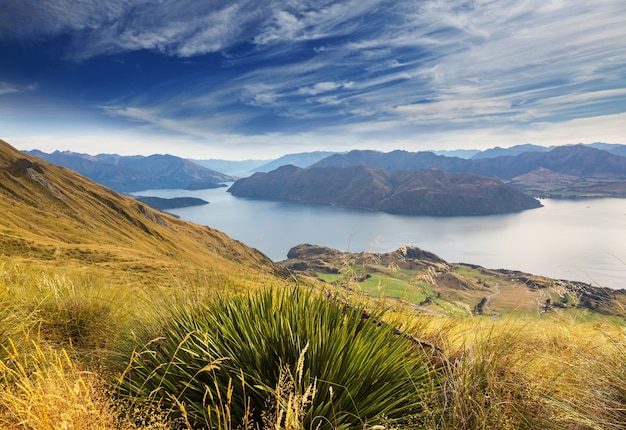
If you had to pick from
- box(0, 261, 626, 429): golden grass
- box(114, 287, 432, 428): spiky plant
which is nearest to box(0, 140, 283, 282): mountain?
box(0, 261, 626, 429): golden grass

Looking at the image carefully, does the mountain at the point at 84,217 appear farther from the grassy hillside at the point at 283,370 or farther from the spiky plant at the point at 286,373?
the spiky plant at the point at 286,373

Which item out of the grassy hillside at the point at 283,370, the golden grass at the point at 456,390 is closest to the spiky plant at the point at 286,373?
the grassy hillside at the point at 283,370

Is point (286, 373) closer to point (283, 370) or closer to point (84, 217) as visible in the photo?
point (283, 370)

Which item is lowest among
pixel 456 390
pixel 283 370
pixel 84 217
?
pixel 84 217

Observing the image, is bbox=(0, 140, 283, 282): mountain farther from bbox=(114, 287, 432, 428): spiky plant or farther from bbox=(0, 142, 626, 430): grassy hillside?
bbox=(114, 287, 432, 428): spiky plant

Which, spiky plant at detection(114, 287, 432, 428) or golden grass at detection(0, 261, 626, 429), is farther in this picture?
spiky plant at detection(114, 287, 432, 428)

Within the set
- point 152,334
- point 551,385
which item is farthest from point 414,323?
point 152,334

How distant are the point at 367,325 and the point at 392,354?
531mm

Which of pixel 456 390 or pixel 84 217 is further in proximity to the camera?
pixel 84 217

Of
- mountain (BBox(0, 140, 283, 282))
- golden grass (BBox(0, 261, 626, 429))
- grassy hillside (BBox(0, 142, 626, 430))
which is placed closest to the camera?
golden grass (BBox(0, 261, 626, 429))

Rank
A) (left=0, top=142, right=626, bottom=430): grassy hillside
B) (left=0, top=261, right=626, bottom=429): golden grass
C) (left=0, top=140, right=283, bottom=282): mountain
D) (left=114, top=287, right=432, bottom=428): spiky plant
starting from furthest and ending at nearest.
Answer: (left=0, top=140, right=283, bottom=282): mountain → (left=114, top=287, right=432, bottom=428): spiky plant → (left=0, top=142, right=626, bottom=430): grassy hillside → (left=0, top=261, right=626, bottom=429): golden grass

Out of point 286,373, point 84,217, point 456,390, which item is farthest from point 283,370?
point 84,217

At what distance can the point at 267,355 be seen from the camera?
10.8ft

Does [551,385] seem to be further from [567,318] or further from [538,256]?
[538,256]
